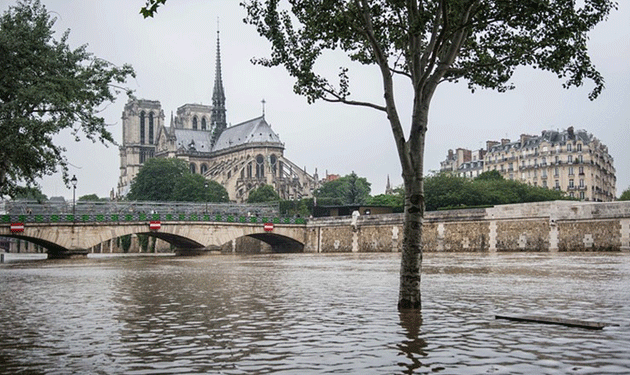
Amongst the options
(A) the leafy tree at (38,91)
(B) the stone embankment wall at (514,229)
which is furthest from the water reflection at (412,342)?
(B) the stone embankment wall at (514,229)

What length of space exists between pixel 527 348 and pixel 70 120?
75.7 ft

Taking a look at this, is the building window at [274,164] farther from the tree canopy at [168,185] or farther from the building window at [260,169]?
the tree canopy at [168,185]

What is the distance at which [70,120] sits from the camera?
27719 millimetres

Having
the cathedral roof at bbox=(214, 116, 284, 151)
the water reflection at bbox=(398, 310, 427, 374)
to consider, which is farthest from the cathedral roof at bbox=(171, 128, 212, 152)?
the water reflection at bbox=(398, 310, 427, 374)

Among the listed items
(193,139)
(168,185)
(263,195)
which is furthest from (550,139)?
(193,139)

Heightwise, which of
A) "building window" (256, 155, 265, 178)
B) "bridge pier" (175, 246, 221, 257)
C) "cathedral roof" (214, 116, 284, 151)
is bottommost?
"bridge pier" (175, 246, 221, 257)

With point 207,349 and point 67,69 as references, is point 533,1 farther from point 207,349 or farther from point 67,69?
point 67,69

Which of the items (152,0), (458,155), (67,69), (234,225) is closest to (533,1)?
(152,0)

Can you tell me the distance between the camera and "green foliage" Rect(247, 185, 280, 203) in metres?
131

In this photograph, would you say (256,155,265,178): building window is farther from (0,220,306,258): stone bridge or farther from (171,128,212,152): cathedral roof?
(0,220,306,258): stone bridge

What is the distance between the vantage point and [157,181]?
121 meters

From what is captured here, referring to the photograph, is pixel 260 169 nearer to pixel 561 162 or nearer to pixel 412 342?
pixel 561 162

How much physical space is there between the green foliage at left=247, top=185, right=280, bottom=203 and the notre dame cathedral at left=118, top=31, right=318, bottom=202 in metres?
6.91

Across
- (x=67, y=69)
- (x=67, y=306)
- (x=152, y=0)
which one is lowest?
(x=67, y=306)
